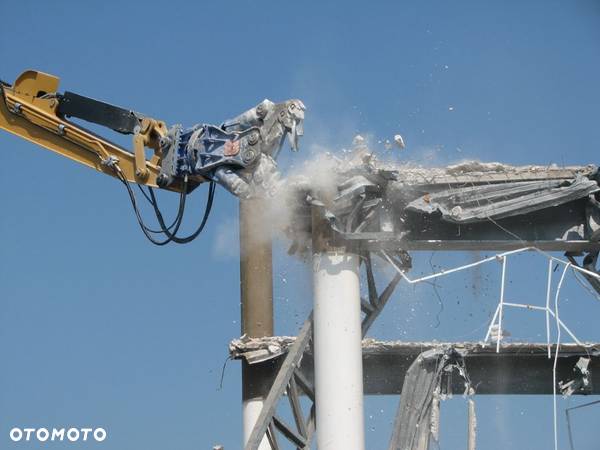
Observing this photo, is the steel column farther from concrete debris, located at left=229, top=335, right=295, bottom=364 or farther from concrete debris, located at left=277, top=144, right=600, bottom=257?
concrete debris, located at left=277, top=144, right=600, bottom=257

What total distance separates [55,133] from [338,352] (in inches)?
239

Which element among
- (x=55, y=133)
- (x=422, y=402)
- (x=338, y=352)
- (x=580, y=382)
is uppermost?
(x=55, y=133)

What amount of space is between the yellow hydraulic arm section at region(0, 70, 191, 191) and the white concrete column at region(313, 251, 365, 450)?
3.54 m

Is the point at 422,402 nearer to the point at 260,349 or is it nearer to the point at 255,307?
the point at 260,349

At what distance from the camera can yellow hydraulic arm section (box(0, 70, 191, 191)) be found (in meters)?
21.2

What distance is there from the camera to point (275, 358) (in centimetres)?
2080

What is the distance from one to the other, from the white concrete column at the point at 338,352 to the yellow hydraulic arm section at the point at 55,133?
3535 millimetres

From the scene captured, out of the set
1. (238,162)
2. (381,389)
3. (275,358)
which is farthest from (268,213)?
(381,389)

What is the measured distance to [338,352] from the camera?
19.0 meters

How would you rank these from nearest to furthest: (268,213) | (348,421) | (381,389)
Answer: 1. (348,421)
2. (268,213)
3. (381,389)

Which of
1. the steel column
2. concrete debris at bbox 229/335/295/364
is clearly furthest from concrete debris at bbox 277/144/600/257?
concrete debris at bbox 229/335/295/364

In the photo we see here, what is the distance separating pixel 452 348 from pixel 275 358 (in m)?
2.66

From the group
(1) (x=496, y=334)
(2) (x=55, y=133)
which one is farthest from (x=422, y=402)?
(2) (x=55, y=133)

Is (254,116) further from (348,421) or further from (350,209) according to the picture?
(348,421)
